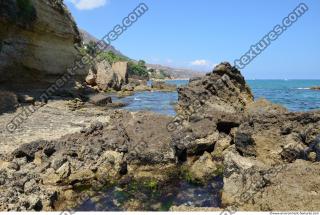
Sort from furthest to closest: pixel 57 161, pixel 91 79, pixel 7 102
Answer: pixel 91 79 → pixel 7 102 → pixel 57 161

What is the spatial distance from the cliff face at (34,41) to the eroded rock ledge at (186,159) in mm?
15199

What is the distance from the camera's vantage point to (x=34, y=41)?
1246 inches

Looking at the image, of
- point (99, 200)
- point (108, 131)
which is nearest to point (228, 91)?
point (108, 131)

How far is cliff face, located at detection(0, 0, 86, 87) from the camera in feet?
94.5

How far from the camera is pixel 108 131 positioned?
1638 cm

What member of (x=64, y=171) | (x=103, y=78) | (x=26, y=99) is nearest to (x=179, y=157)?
(x=64, y=171)

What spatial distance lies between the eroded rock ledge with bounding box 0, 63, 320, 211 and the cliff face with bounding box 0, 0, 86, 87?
15199 mm

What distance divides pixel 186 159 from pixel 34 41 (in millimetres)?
21560

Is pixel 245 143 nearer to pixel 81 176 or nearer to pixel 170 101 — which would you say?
pixel 81 176

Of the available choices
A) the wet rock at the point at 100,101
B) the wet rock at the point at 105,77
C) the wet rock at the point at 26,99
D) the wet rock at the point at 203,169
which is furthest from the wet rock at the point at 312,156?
the wet rock at the point at 105,77

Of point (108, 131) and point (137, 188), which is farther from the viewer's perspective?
point (108, 131)

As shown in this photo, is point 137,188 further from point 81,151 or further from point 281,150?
point 281,150

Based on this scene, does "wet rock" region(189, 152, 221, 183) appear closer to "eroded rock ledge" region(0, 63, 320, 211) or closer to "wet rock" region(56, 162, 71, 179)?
"eroded rock ledge" region(0, 63, 320, 211)

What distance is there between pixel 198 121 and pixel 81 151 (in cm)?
564
